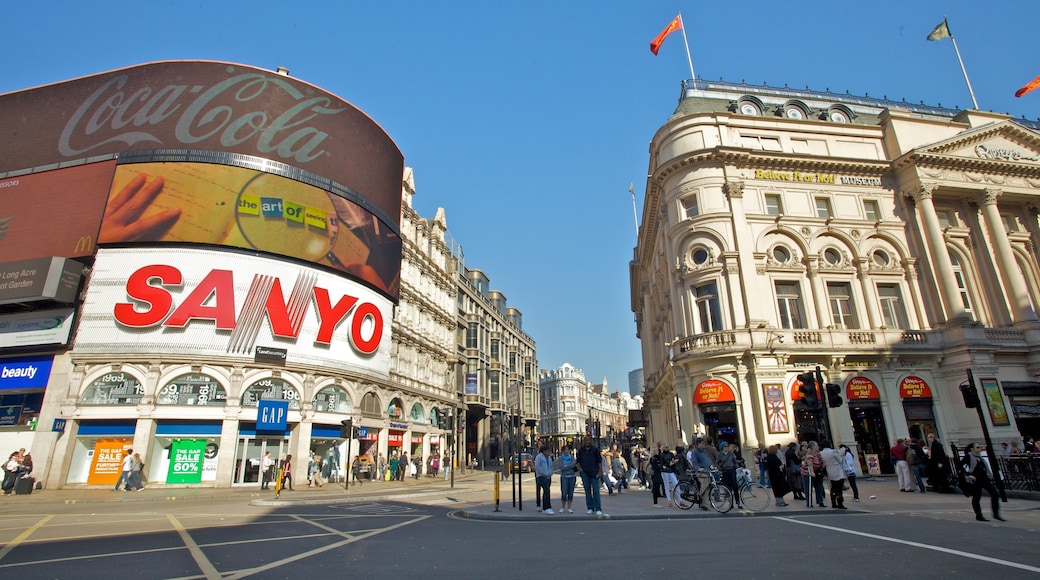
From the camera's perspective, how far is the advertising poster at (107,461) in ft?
85.0

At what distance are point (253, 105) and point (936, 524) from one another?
1462 inches

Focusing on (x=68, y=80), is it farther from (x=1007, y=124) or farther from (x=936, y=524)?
(x=1007, y=124)

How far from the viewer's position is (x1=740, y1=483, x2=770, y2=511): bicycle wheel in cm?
1315

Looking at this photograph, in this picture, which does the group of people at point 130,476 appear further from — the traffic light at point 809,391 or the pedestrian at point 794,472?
the traffic light at point 809,391

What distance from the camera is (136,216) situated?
92.6ft

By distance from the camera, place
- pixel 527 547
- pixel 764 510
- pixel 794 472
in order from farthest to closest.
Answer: pixel 794 472
pixel 764 510
pixel 527 547

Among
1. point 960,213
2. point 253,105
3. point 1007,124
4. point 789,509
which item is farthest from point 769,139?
point 253,105

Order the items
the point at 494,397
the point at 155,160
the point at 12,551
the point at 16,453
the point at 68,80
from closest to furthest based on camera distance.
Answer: the point at 12,551, the point at 16,453, the point at 155,160, the point at 68,80, the point at 494,397

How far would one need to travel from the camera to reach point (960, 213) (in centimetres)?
3172

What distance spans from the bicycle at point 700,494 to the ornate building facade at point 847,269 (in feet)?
42.1

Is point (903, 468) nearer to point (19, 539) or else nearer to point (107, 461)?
point (19, 539)

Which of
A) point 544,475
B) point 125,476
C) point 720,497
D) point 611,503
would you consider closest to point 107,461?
point 125,476

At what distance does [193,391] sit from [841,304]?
35.6m

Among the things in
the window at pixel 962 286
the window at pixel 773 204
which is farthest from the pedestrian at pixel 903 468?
the window at pixel 962 286
